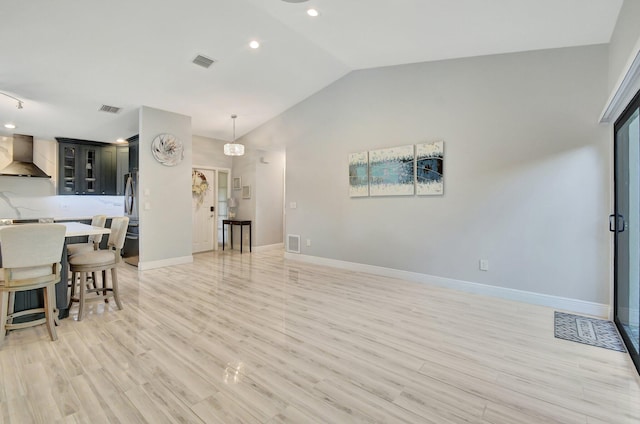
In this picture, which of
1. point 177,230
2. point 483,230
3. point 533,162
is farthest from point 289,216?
point 533,162

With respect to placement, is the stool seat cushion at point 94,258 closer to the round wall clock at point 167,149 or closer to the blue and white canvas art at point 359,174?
the round wall clock at point 167,149

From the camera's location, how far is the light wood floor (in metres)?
1.67

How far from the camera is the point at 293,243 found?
619 cm

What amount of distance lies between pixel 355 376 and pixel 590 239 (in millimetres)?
3063

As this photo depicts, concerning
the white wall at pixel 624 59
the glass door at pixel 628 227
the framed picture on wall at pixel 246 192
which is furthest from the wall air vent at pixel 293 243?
the white wall at pixel 624 59

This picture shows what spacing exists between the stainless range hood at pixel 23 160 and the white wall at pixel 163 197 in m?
2.67

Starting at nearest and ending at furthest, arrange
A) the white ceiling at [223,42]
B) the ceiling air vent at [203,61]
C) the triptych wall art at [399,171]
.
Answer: the white ceiling at [223,42], the ceiling air vent at [203,61], the triptych wall art at [399,171]

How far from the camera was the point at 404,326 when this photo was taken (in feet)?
9.31

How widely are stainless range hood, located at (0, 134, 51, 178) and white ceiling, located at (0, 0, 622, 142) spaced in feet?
2.72

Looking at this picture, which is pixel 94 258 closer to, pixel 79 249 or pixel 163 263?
pixel 79 249

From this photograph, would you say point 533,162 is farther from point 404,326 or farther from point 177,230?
point 177,230

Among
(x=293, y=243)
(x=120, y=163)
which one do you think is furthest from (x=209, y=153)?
(x=293, y=243)

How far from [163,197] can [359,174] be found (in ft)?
11.9

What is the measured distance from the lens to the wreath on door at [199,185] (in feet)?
22.5
